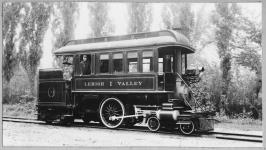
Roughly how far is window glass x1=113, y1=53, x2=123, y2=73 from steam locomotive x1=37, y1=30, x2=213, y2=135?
1.1 inches

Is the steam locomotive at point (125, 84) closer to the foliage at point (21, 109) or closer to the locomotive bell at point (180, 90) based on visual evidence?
the locomotive bell at point (180, 90)

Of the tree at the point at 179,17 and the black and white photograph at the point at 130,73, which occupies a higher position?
the tree at the point at 179,17

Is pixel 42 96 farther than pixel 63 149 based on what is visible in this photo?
Yes

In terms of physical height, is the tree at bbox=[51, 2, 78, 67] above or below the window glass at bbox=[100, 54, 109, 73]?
above

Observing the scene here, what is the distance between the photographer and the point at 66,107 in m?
10.1

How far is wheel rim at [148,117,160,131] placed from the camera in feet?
28.8

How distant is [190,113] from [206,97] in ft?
3.11

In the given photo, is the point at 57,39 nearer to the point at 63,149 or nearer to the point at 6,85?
the point at 6,85

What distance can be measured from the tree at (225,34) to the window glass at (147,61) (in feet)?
6.97

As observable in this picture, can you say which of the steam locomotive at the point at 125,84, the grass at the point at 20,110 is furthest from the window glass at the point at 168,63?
the grass at the point at 20,110

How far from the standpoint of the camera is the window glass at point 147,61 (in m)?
8.84

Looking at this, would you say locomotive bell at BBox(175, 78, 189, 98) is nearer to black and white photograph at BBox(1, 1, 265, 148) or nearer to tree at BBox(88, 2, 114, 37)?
black and white photograph at BBox(1, 1, 265, 148)

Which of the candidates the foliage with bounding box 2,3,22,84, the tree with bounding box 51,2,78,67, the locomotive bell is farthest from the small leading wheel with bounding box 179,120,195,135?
the foliage with bounding box 2,3,22,84

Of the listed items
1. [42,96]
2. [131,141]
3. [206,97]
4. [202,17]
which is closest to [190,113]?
[206,97]
